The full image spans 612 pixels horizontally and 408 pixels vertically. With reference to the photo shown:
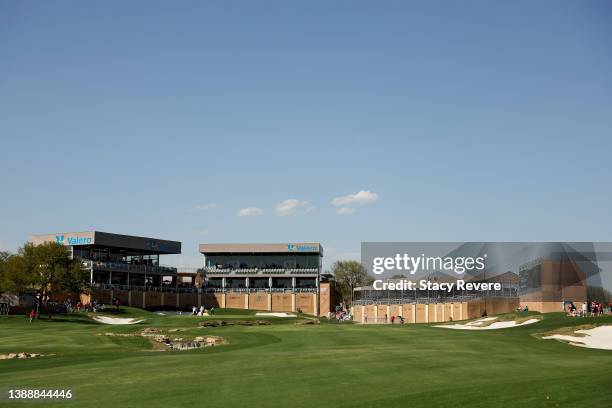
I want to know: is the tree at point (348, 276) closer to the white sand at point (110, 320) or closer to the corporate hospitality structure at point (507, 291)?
the corporate hospitality structure at point (507, 291)

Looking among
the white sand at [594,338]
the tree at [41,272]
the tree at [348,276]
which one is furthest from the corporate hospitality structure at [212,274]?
the white sand at [594,338]

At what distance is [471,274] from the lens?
102 metres

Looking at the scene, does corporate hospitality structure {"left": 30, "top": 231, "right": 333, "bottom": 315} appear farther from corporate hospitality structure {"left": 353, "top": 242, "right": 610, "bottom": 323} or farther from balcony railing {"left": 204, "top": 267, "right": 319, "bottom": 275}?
corporate hospitality structure {"left": 353, "top": 242, "right": 610, "bottom": 323}

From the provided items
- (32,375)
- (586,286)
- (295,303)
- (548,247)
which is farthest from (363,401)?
(295,303)

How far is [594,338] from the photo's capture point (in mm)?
39781

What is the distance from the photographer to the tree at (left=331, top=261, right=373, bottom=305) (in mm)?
155375

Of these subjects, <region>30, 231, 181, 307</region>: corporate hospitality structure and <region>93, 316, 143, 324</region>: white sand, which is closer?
<region>93, 316, 143, 324</region>: white sand

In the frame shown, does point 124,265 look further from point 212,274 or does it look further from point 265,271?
point 265,271

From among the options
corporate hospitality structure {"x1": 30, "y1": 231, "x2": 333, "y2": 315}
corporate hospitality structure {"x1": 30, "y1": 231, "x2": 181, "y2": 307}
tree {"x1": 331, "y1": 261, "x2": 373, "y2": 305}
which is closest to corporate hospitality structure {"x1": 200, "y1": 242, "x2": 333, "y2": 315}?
corporate hospitality structure {"x1": 30, "y1": 231, "x2": 333, "y2": 315}

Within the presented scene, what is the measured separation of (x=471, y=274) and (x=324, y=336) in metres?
61.7

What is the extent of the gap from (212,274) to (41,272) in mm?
53639

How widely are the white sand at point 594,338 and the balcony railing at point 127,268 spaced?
7860 centimetres

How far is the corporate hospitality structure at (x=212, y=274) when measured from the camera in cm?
10938

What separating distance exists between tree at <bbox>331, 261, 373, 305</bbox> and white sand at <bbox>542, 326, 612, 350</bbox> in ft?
371
